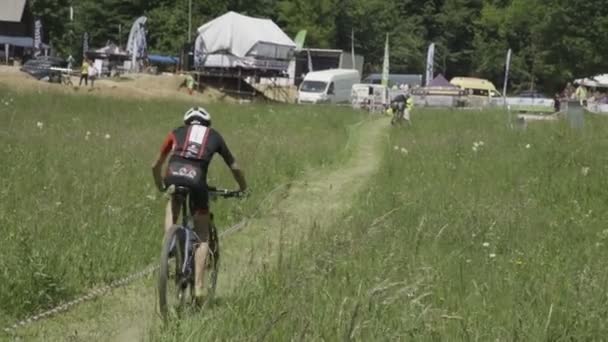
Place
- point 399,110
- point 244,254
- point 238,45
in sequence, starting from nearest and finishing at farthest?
point 244,254
point 399,110
point 238,45

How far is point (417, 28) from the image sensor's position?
300 ft

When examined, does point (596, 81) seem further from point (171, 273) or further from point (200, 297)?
point (171, 273)

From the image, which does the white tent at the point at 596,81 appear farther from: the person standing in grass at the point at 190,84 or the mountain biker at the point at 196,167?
the mountain biker at the point at 196,167

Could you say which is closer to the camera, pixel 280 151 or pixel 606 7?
pixel 280 151

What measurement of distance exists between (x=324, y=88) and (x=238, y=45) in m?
7.96

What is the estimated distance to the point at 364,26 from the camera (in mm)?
83250

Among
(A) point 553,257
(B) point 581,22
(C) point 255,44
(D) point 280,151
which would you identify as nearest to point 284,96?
(C) point 255,44

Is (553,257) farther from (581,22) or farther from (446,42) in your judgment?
(446,42)

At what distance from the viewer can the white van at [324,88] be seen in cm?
4962

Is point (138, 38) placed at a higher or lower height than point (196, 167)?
higher

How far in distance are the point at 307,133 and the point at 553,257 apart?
53.4 ft

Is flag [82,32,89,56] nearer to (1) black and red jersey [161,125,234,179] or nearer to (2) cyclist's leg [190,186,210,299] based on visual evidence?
(1) black and red jersey [161,125,234,179]

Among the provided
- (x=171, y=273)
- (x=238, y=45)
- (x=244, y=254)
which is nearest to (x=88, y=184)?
(x=244, y=254)

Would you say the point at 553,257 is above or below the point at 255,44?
below
